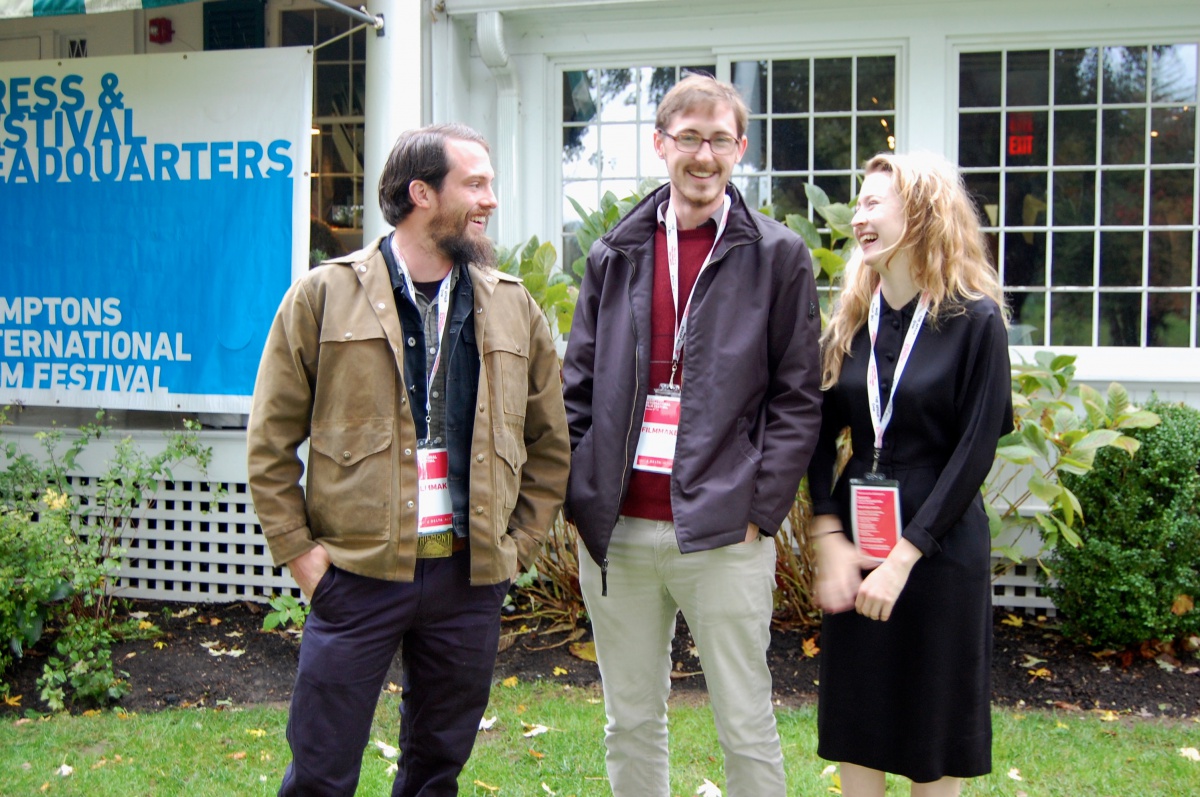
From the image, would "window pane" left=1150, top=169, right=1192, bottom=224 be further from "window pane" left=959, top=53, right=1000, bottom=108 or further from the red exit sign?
"window pane" left=959, top=53, right=1000, bottom=108

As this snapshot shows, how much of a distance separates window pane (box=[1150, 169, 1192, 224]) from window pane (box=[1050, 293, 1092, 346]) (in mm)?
586

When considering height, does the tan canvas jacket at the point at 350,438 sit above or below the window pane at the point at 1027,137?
below

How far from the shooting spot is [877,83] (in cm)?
622

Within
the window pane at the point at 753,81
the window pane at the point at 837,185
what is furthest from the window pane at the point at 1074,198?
the window pane at the point at 753,81

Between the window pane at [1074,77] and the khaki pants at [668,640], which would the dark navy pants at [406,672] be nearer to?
the khaki pants at [668,640]

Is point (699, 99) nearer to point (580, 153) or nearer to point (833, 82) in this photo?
point (833, 82)

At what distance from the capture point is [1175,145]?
605 cm

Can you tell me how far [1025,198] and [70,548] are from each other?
5.40 m

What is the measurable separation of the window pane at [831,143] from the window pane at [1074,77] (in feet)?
3.85

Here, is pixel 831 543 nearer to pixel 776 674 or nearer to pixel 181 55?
pixel 776 674

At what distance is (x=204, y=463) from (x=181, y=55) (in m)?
2.24

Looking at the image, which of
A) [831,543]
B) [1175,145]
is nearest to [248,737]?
[831,543]

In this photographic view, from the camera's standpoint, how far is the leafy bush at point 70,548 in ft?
16.1

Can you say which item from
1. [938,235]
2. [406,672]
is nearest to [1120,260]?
[938,235]
